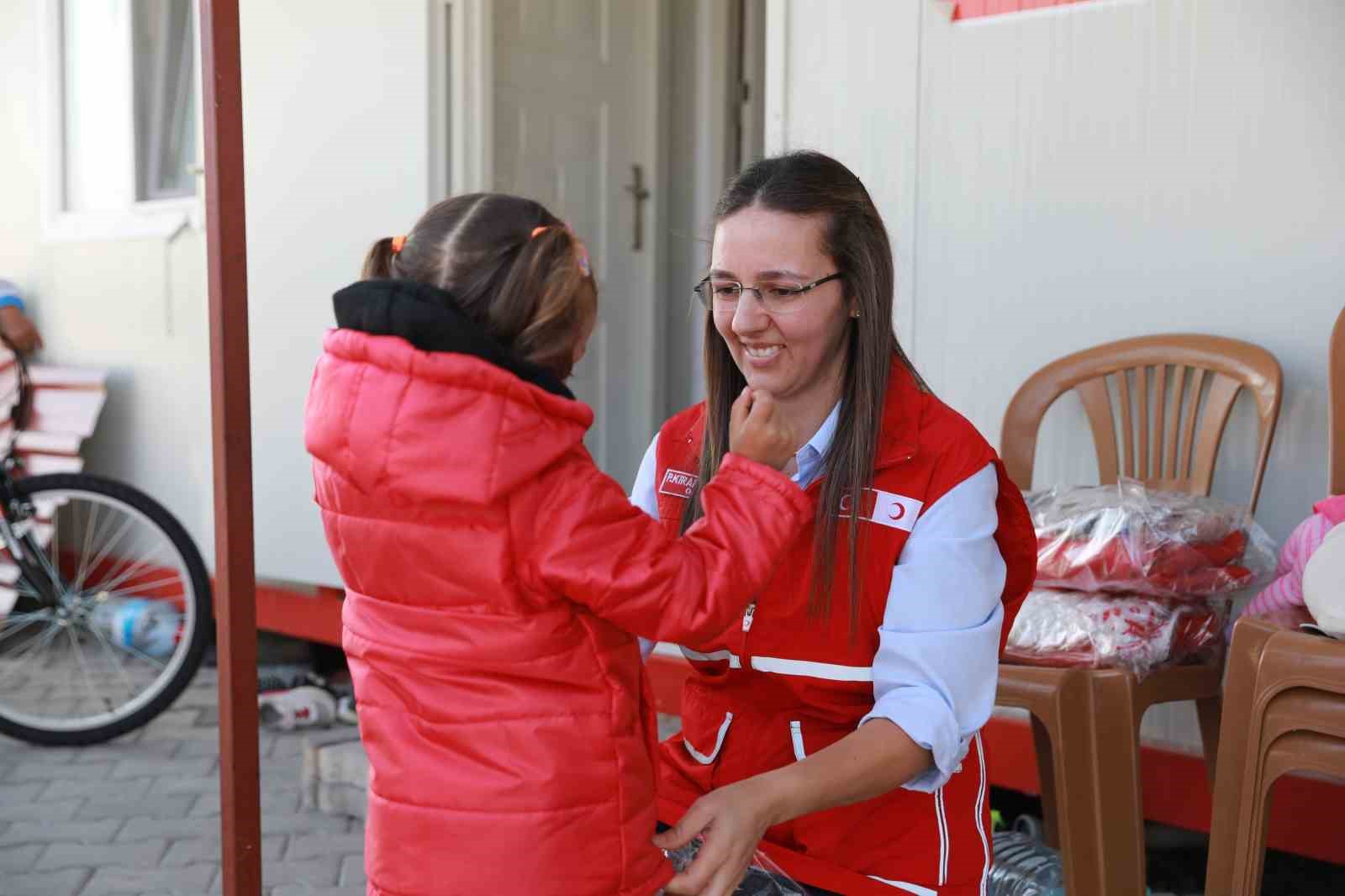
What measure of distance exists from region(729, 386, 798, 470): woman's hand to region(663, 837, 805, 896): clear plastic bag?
43 cm

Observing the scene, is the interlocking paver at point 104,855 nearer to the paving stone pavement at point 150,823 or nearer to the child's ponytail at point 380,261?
the paving stone pavement at point 150,823

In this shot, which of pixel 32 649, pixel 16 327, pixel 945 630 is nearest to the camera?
pixel 945 630

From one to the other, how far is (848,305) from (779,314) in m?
0.09

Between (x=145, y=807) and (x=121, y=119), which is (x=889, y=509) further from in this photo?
(x=121, y=119)

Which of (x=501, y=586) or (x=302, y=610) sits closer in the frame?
(x=501, y=586)

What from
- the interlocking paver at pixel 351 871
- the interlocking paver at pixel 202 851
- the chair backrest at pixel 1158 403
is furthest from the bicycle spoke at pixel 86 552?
the chair backrest at pixel 1158 403

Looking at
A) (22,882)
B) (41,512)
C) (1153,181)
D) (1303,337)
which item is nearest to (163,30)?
(41,512)

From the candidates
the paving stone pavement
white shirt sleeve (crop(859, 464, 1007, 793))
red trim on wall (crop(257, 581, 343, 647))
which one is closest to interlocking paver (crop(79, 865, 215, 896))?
the paving stone pavement

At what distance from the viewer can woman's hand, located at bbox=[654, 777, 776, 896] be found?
1083 millimetres

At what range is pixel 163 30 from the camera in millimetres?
4574

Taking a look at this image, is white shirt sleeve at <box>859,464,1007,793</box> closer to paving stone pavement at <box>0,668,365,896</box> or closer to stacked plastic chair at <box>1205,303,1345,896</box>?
stacked plastic chair at <box>1205,303,1345,896</box>

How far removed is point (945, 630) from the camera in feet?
4.21

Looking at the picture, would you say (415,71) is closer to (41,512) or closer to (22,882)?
(41,512)

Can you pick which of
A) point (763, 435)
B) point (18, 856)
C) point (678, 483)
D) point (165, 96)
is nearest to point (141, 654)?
point (18, 856)
